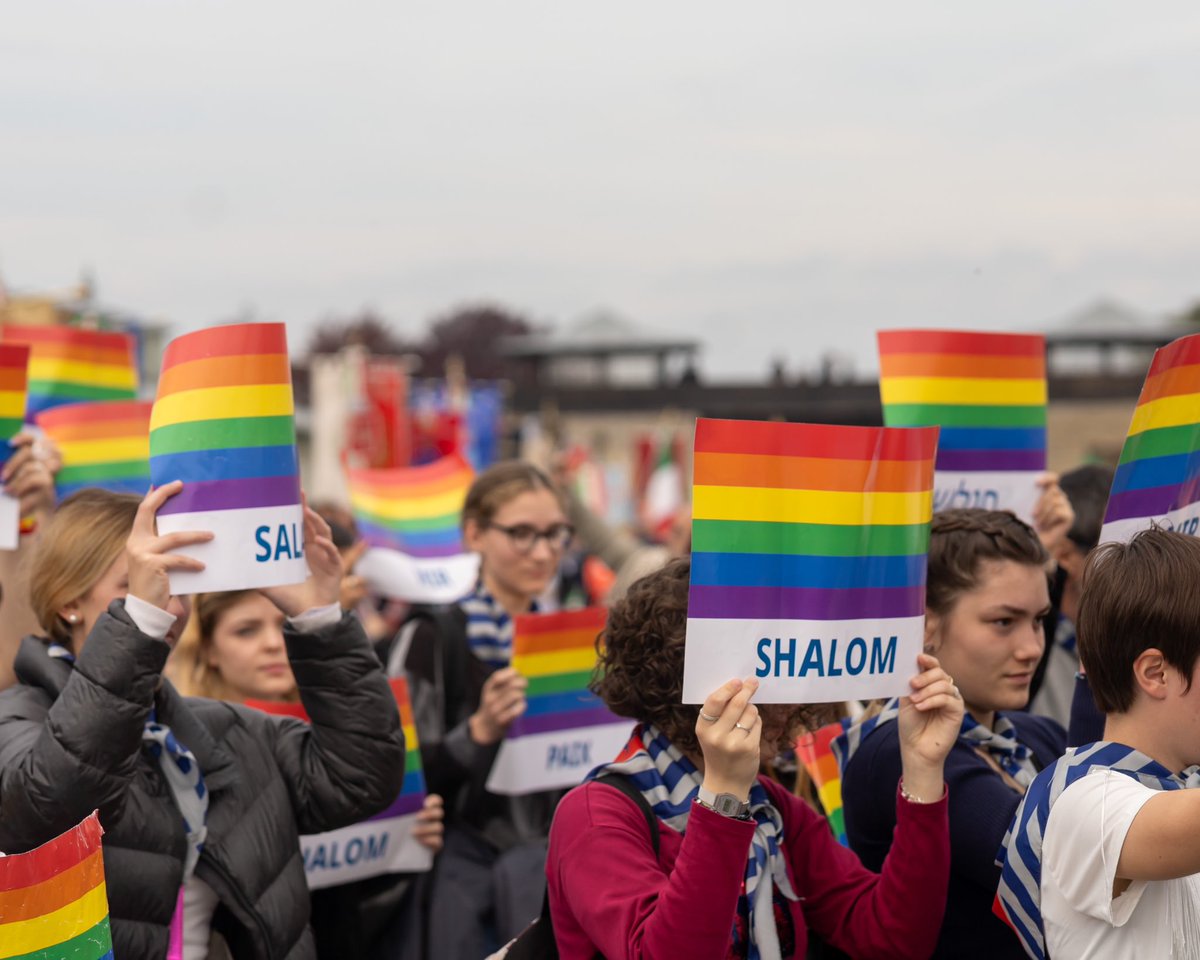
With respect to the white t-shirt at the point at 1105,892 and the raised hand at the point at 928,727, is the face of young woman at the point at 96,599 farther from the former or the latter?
the white t-shirt at the point at 1105,892

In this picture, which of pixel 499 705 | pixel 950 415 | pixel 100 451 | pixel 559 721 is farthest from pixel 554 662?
A: pixel 100 451

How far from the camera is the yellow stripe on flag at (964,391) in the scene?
4211 mm

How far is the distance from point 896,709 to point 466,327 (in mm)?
68528

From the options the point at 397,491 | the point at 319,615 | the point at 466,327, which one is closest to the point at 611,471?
the point at 397,491

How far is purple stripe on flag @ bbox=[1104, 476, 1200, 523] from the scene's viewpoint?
3113 millimetres

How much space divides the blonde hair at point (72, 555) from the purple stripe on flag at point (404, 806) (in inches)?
50.5

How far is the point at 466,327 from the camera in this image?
71.0 meters

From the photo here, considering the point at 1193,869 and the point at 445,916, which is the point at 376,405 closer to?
the point at 445,916

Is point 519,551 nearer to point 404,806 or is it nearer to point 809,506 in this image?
point 404,806

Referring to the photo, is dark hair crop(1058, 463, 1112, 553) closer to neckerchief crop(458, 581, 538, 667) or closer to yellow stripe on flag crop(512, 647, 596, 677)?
yellow stripe on flag crop(512, 647, 596, 677)

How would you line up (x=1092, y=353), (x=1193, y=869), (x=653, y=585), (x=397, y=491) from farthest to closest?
(x=1092, y=353) < (x=397, y=491) < (x=653, y=585) < (x=1193, y=869)

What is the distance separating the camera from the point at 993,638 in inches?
124

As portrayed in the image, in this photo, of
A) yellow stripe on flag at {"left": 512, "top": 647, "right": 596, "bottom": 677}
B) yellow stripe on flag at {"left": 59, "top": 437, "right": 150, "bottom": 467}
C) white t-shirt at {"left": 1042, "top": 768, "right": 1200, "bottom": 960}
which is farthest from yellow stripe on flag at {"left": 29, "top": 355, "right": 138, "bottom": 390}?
white t-shirt at {"left": 1042, "top": 768, "right": 1200, "bottom": 960}

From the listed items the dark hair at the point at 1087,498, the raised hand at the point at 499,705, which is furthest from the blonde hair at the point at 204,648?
the dark hair at the point at 1087,498
